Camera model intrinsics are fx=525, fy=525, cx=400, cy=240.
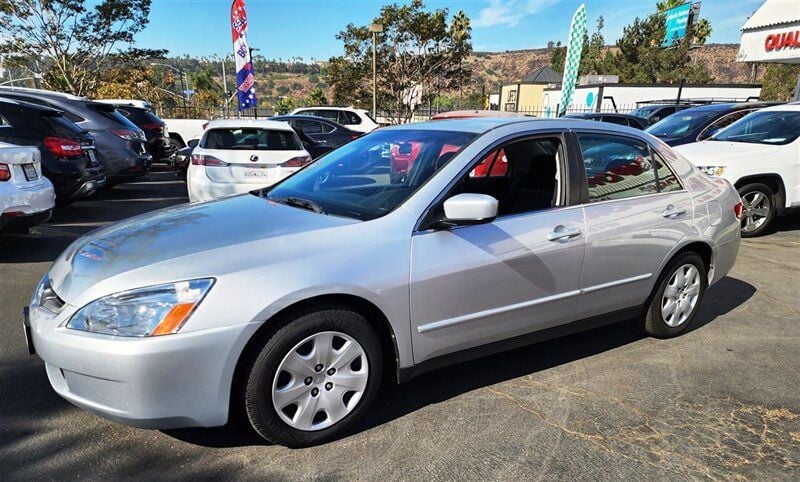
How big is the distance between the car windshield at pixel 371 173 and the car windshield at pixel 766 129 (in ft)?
20.5

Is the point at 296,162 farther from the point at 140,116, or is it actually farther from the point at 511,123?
the point at 140,116

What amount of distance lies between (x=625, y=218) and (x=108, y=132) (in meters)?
8.89

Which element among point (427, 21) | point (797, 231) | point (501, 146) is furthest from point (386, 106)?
point (501, 146)

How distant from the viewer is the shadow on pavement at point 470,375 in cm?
265

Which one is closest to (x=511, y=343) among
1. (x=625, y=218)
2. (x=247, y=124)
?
(x=625, y=218)

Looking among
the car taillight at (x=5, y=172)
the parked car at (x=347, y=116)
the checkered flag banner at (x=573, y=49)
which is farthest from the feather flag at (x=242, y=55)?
the car taillight at (x=5, y=172)

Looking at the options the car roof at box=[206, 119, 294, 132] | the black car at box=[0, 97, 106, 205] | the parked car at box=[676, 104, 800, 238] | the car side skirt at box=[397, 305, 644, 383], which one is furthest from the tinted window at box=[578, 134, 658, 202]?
the black car at box=[0, 97, 106, 205]

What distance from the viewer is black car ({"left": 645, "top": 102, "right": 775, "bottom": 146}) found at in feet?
29.9

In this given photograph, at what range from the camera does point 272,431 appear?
7.98 feet

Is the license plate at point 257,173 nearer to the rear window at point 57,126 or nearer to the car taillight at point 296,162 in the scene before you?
the car taillight at point 296,162

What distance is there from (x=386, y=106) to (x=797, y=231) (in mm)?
29059

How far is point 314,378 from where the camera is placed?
2.49 meters

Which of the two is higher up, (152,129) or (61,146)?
(152,129)

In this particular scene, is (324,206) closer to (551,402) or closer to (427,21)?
(551,402)
